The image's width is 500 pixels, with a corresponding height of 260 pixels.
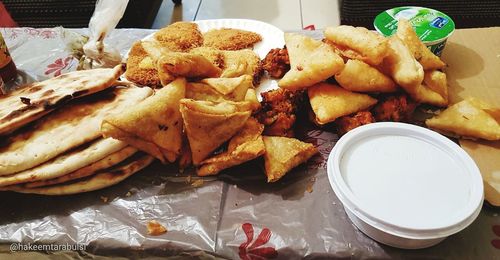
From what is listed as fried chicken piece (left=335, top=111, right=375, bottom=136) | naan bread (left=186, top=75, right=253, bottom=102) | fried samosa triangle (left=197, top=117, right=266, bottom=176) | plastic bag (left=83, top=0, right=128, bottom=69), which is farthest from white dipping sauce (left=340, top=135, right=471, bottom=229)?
plastic bag (left=83, top=0, right=128, bottom=69)

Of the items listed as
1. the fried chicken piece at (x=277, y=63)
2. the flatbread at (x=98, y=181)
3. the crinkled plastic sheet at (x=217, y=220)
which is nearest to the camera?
→ the crinkled plastic sheet at (x=217, y=220)

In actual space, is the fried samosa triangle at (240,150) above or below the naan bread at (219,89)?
Answer: below

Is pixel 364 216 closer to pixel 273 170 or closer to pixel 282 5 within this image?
pixel 273 170

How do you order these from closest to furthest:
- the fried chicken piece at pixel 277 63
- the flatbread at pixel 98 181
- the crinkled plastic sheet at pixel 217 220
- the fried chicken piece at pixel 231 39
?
the crinkled plastic sheet at pixel 217 220
the flatbread at pixel 98 181
the fried chicken piece at pixel 277 63
the fried chicken piece at pixel 231 39

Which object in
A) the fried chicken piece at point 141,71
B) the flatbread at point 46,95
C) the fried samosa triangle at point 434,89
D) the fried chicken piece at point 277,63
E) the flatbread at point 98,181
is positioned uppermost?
the flatbread at point 46,95

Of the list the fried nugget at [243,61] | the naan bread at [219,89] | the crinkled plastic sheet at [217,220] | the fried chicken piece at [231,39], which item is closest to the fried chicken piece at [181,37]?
the fried chicken piece at [231,39]

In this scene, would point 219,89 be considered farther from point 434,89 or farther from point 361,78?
point 434,89

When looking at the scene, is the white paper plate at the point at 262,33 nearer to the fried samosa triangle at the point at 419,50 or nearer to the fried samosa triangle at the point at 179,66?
the fried samosa triangle at the point at 179,66

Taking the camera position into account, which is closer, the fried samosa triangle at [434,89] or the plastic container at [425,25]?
the fried samosa triangle at [434,89]
